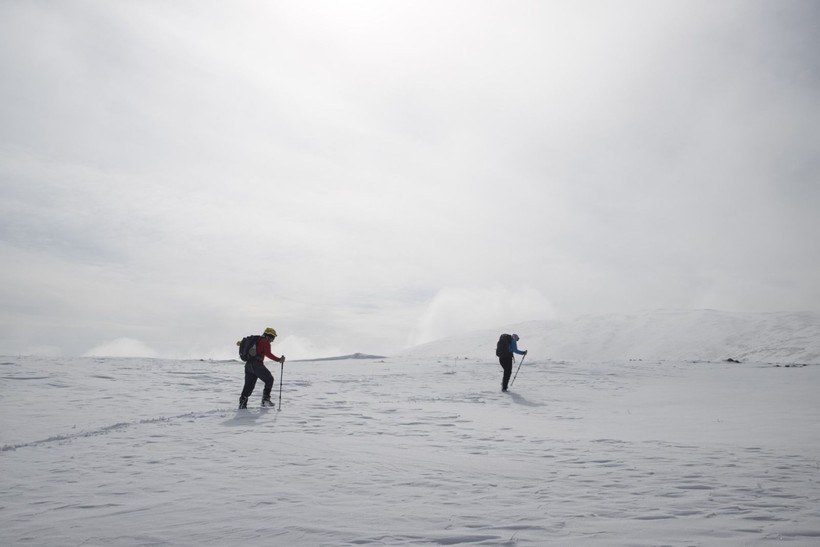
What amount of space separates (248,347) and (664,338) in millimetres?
49383

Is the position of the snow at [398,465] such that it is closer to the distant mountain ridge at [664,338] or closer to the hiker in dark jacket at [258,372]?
the hiker in dark jacket at [258,372]

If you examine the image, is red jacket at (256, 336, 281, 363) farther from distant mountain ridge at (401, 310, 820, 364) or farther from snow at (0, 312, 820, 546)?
distant mountain ridge at (401, 310, 820, 364)

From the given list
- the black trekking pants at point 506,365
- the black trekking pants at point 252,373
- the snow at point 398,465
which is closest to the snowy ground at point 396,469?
the snow at point 398,465

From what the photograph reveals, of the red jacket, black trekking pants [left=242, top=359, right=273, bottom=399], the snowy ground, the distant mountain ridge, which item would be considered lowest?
the snowy ground

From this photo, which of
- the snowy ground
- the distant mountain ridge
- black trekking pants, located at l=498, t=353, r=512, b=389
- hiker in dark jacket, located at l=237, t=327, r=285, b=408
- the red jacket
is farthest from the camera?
the distant mountain ridge

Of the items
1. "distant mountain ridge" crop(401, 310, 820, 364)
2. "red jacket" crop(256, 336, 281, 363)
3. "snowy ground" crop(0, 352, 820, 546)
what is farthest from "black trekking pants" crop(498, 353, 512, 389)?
"distant mountain ridge" crop(401, 310, 820, 364)

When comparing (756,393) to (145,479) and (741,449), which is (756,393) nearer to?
(741,449)

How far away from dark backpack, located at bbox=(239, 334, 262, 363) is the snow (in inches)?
56.5

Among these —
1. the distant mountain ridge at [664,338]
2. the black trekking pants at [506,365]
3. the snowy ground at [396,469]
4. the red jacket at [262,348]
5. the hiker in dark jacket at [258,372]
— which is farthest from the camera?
the distant mountain ridge at [664,338]

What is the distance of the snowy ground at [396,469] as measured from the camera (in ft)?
15.9

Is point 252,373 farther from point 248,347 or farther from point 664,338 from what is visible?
point 664,338

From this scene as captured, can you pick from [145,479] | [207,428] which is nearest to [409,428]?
[207,428]

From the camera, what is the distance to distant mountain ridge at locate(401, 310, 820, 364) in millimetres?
41938

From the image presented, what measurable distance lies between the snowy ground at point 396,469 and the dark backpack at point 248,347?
1.42 meters
